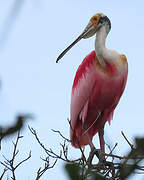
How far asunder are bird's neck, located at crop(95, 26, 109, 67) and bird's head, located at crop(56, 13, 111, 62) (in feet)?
0.27

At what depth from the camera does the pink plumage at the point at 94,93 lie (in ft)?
20.3

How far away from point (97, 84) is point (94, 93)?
0.18m

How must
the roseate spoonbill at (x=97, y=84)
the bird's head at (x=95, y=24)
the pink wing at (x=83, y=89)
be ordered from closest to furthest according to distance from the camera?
the roseate spoonbill at (x=97, y=84), the pink wing at (x=83, y=89), the bird's head at (x=95, y=24)

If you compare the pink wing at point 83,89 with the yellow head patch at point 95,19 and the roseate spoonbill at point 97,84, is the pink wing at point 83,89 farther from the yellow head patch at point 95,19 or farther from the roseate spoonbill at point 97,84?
the yellow head patch at point 95,19

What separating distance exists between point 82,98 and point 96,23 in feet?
4.20

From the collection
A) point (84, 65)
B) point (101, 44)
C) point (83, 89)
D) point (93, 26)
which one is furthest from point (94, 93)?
point (93, 26)

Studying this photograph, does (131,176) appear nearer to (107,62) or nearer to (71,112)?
(107,62)

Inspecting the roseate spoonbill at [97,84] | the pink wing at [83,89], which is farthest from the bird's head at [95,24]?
the pink wing at [83,89]

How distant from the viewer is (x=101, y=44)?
6.31 m

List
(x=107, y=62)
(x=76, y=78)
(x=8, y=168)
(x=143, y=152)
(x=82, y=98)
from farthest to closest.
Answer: (x=76, y=78) → (x=82, y=98) → (x=107, y=62) → (x=8, y=168) → (x=143, y=152)

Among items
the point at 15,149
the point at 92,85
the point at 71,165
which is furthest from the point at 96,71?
the point at 71,165

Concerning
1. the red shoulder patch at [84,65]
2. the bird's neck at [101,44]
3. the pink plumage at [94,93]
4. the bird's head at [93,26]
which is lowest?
the pink plumage at [94,93]

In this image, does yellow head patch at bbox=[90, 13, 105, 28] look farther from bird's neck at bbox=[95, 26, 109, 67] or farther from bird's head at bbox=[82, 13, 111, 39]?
bird's neck at bbox=[95, 26, 109, 67]

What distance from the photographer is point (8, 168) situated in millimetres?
Result: 4301
